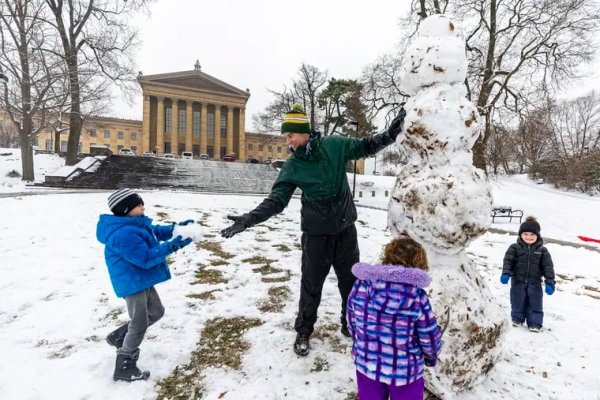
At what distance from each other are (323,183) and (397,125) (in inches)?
30.2

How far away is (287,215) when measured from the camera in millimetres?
11719

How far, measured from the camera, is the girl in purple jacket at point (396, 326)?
70.6 inches

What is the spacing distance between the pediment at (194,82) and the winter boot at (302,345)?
5271 cm

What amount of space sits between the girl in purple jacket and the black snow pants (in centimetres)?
108

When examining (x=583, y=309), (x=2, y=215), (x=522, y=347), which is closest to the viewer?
(x=522, y=347)

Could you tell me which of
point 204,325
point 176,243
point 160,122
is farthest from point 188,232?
point 160,122

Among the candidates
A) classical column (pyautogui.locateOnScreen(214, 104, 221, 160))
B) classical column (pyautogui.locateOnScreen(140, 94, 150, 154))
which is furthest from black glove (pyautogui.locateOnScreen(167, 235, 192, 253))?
classical column (pyautogui.locateOnScreen(214, 104, 221, 160))

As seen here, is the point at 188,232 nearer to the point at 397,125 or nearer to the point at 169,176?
the point at 397,125

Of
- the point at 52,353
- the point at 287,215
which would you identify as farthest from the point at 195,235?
the point at 287,215

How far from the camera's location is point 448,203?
7.56 ft

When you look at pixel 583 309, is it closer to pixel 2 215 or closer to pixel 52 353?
pixel 52 353

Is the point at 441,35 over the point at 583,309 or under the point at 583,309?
over

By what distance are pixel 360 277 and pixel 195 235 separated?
141 centimetres

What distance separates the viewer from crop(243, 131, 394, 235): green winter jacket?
2.89 metres
